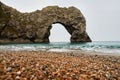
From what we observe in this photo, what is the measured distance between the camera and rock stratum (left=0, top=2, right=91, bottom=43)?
363 feet

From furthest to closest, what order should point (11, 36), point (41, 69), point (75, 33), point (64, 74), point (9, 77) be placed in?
point (75, 33), point (11, 36), point (41, 69), point (64, 74), point (9, 77)

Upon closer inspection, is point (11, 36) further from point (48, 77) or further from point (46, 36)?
point (48, 77)

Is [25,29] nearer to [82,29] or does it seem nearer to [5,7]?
[5,7]

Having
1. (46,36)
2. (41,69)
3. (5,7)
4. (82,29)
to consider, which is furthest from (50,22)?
(41,69)

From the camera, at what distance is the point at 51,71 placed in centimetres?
793

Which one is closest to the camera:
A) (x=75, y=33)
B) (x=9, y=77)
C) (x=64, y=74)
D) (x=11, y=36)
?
(x=9, y=77)

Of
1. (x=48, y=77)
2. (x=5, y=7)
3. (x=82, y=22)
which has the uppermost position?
(x=5, y=7)

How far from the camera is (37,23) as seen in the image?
11612 cm

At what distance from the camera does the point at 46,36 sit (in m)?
114

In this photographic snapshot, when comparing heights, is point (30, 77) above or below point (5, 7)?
below

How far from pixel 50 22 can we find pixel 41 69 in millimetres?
107126

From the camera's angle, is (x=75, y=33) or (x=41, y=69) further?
(x=75, y=33)

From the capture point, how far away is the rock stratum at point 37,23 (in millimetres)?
110562

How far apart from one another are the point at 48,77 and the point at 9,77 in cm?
118
